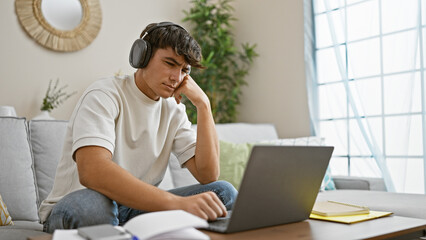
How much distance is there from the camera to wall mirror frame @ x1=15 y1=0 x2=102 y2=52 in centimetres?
303

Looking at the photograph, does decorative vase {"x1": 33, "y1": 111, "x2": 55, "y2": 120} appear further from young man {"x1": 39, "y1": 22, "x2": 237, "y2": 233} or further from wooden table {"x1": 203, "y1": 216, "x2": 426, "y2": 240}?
wooden table {"x1": 203, "y1": 216, "x2": 426, "y2": 240}

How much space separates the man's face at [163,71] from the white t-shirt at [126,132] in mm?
70

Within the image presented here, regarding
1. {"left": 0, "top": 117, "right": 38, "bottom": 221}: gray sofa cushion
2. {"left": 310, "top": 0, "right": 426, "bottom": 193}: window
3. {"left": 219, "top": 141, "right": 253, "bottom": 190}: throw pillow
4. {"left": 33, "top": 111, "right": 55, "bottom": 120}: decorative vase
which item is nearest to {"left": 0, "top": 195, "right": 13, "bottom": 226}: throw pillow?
{"left": 0, "top": 117, "right": 38, "bottom": 221}: gray sofa cushion

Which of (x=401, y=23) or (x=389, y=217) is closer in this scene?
(x=389, y=217)

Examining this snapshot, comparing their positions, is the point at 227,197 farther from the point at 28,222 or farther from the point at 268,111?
the point at 268,111

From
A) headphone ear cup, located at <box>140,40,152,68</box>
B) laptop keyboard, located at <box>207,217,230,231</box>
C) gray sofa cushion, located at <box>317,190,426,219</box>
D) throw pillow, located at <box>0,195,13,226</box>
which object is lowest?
gray sofa cushion, located at <box>317,190,426,219</box>

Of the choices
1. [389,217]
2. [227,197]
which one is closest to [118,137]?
[227,197]

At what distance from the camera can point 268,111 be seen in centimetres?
343

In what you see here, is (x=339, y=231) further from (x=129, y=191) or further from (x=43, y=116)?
(x=43, y=116)

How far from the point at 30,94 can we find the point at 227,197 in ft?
7.06

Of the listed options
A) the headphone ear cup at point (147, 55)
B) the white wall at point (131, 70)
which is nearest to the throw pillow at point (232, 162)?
the white wall at point (131, 70)

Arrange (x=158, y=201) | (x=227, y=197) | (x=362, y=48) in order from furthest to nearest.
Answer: (x=362, y=48) < (x=227, y=197) < (x=158, y=201)

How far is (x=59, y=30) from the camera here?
314cm

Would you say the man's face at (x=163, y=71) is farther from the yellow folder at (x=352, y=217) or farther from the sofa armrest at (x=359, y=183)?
the sofa armrest at (x=359, y=183)
